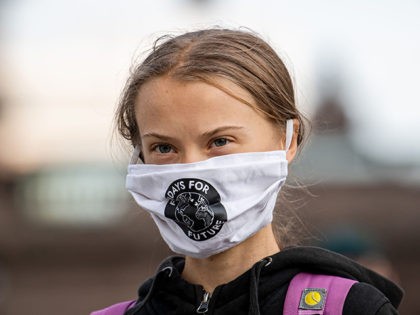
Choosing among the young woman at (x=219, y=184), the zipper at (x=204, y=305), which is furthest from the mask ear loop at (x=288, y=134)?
the zipper at (x=204, y=305)

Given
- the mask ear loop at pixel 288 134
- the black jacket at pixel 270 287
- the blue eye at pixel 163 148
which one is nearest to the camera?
the black jacket at pixel 270 287

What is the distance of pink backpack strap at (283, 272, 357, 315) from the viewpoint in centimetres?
360

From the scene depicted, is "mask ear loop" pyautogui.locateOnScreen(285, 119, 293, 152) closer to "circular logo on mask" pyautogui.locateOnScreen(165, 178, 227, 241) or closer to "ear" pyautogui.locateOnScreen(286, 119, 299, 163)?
"ear" pyautogui.locateOnScreen(286, 119, 299, 163)

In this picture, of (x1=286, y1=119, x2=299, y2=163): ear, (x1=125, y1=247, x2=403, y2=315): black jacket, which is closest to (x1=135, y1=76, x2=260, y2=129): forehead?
(x1=286, y1=119, x2=299, y2=163): ear

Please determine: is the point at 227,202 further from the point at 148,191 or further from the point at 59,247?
the point at 59,247

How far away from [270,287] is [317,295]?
0.18m

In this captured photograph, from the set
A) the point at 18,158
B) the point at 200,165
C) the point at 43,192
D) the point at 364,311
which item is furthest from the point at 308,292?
the point at 18,158

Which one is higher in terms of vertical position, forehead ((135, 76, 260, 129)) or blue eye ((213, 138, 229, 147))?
forehead ((135, 76, 260, 129))

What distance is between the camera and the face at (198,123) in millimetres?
3750

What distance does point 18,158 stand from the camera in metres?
23.1

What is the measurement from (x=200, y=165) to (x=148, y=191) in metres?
0.23

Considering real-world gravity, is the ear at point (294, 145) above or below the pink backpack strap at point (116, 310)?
above

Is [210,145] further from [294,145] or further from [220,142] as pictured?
[294,145]

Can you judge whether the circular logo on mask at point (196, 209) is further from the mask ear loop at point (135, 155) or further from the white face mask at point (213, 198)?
the mask ear loop at point (135, 155)
